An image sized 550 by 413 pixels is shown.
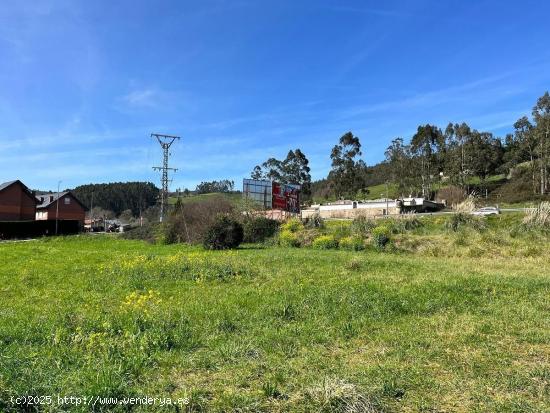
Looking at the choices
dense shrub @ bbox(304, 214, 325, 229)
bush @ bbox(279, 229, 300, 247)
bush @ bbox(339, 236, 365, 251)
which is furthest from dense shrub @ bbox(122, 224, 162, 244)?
bush @ bbox(339, 236, 365, 251)

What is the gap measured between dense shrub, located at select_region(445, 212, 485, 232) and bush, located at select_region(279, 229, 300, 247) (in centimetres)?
806

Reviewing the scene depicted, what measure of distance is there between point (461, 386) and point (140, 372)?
3093 mm

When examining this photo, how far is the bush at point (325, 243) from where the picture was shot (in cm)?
2203

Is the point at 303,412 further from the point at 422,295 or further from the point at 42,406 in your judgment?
the point at 422,295

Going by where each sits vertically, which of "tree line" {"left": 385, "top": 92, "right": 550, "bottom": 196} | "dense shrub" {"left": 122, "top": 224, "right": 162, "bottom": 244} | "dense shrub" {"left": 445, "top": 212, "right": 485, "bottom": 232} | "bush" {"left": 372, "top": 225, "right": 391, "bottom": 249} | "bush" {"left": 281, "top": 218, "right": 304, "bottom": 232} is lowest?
"dense shrub" {"left": 122, "top": 224, "right": 162, "bottom": 244}

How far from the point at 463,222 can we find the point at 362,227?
17.0ft

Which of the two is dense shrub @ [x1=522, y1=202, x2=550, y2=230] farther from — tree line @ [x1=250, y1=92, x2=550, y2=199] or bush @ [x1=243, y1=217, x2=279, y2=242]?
tree line @ [x1=250, y1=92, x2=550, y2=199]

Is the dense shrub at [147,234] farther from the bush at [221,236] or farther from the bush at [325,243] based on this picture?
the bush at [325,243]

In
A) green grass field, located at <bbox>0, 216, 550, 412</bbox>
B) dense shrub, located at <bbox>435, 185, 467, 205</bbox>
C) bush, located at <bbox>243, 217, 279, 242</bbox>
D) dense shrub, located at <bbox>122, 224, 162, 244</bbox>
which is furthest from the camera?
dense shrub, located at <bbox>435, 185, 467, 205</bbox>

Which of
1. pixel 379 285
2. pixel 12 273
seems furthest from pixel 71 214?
pixel 379 285

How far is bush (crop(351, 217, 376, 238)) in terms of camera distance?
2238 cm

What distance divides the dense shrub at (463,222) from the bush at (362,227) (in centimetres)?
401

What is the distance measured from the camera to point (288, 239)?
25062mm

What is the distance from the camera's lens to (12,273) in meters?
13.8
